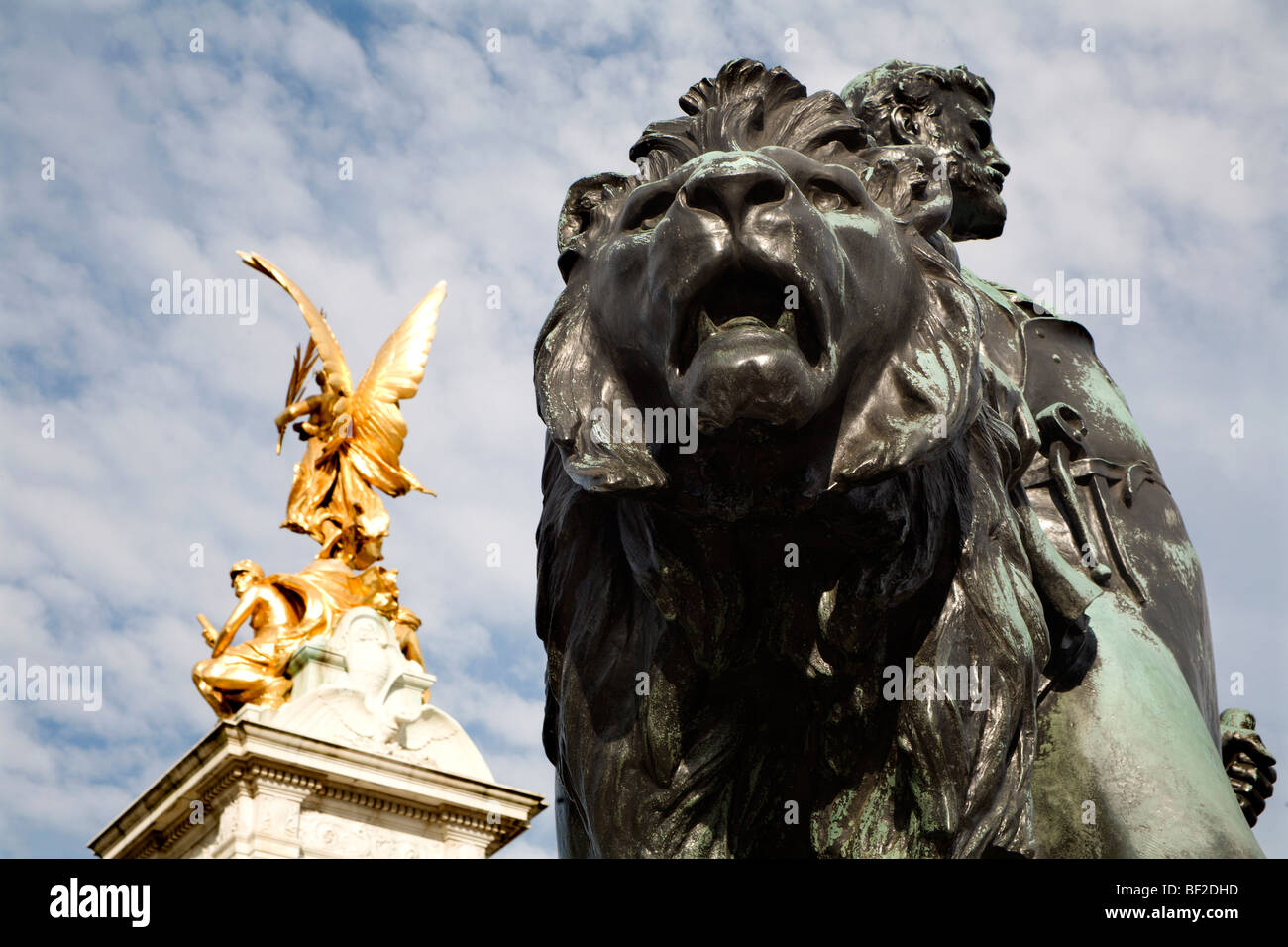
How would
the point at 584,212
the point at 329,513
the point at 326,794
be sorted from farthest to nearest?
1. the point at 329,513
2. the point at 326,794
3. the point at 584,212

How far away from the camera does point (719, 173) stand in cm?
151

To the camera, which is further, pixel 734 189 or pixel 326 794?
pixel 326 794

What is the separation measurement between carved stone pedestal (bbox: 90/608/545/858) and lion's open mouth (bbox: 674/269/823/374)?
48.8 ft

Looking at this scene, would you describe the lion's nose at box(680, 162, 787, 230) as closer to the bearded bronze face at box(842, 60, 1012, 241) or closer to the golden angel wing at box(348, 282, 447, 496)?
the bearded bronze face at box(842, 60, 1012, 241)

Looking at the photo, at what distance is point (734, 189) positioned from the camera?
1.51 meters

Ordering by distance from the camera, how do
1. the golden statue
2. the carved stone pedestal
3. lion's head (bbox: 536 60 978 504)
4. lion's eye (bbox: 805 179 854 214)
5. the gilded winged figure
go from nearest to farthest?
lion's head (bbox: 536 60 978 504), lion's eye (bbox: 805 179 854 214), the carved stone pedestal, the golden statue, the gilded winged figure

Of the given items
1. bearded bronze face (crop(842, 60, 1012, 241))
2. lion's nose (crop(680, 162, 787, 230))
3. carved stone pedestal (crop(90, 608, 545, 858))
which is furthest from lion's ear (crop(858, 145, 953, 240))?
carved stone pedestal (crop(90, 608, 545, 858))

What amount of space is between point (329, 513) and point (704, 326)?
2201 cm

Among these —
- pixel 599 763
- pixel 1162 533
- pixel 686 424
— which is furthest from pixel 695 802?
pixel 1162 533

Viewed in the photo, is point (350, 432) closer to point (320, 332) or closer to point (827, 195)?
point (320, 332)

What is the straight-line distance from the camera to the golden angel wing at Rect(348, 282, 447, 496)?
77.6 feet

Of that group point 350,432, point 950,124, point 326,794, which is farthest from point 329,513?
point 950,124

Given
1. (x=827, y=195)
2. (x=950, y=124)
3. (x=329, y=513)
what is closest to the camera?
(x=827, y=195)

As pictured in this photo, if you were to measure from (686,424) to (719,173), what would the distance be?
20 cm
